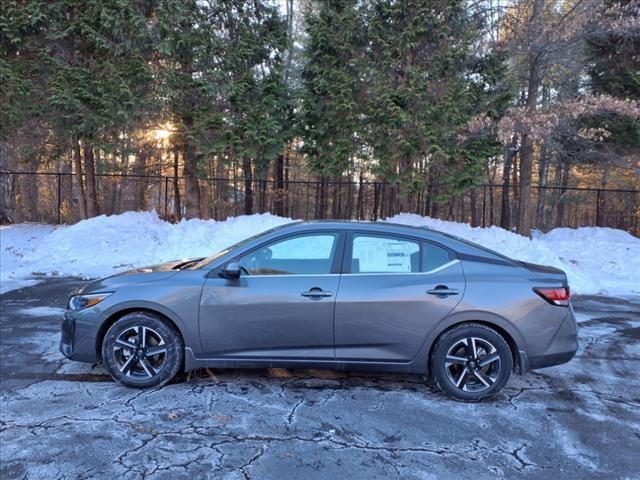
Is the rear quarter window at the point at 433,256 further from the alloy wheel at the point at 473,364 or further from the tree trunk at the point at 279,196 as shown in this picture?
the tree trunk at the point at 279,196

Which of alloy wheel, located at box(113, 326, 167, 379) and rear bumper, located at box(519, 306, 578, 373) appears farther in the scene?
alloy wheel, located at box(113, 326, 167, 379)

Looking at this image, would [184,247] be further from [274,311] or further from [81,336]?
[274,311]

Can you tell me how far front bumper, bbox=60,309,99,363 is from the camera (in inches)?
164

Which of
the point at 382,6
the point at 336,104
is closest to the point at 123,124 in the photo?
the point at 336,104

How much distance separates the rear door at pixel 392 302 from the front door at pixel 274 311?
13 cm

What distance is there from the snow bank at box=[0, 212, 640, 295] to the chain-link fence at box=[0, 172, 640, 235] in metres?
3.72

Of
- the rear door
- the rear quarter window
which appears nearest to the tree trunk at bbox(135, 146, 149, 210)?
the rear door

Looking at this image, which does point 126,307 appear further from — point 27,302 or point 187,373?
point 27,302

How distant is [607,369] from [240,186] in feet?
61.6

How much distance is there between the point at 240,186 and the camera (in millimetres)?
21922

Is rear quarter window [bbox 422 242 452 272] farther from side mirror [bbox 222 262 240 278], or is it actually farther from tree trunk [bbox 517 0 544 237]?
tree trunk [bbox 517 0 544 237]

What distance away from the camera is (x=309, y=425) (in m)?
3.57

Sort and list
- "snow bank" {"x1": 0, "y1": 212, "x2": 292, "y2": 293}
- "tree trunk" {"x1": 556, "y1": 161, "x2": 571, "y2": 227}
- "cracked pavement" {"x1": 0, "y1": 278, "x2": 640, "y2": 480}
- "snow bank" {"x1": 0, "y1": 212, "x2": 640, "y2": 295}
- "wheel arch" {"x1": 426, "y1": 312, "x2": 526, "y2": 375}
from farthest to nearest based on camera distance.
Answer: "tree trunk" {"x1": 556, "y1": 161, "x2": 571, "y2": 227} < "snow bank" {"x1": 0, "y1": 212, "x2": 292, "y2": 293} < "snow bank" {"x1": 0, "y1": 212, "x2": 640, "y2": 295} < "wheel arch" {"x1": 426, "y1": 312, "x2": 526, "y2": 375} < "cracked pavement" {"x1": 0, "y1": 278, "x2": 640, "y2": 480}

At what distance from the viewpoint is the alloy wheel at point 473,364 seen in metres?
3.99
